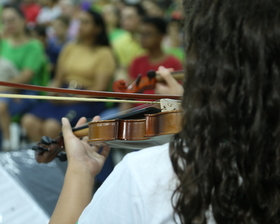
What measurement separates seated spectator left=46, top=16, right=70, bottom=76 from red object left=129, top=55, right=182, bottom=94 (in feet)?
4.22

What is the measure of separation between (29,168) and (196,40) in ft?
3.14

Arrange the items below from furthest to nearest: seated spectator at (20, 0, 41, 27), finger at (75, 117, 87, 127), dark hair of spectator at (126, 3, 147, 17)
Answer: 1. seated spectator at (20, 0, 41, 27)
2. dark hair of spectator at (126, 3, 147, 17)
3. finger at (75, 117, 87, 127)

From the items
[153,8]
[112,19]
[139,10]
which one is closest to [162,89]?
[139,10]

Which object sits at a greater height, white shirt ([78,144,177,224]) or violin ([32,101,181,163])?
violin ([32,101,181,163])

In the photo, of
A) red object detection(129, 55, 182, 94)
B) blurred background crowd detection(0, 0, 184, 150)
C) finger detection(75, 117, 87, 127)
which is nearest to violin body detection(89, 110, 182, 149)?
finger detection(75, 117, 87, 127)

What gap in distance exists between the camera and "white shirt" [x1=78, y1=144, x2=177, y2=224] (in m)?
0.61

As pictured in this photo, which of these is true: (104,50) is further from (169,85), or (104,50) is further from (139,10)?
(169,85)

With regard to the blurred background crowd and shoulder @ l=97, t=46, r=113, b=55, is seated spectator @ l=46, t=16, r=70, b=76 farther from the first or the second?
shoulder @ l=97, t=46, r=113, b=55

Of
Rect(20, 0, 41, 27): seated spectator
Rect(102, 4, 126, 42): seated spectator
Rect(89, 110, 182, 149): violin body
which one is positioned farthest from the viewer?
Rect(20, 0, 41, 27): seated spectator

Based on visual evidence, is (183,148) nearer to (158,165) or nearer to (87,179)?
(158,165)

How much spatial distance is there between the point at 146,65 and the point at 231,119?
177cm

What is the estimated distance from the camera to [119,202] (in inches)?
25.2

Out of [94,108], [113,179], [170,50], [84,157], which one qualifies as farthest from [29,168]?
[170,50]

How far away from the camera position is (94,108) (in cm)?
250
